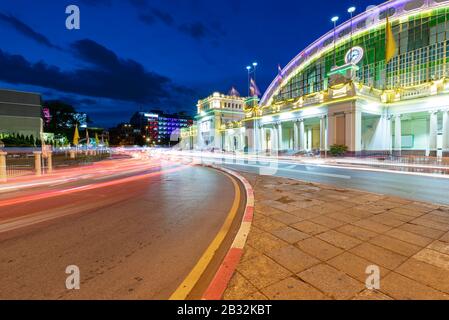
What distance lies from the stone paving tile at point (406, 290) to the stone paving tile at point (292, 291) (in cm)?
87

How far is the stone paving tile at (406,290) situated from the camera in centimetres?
272

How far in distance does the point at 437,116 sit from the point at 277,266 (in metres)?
37.2

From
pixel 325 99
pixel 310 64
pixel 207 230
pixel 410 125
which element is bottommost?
pixel 207 230

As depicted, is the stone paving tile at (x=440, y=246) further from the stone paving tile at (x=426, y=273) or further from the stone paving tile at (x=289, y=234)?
the stone paving tile at (x=289, y=234)

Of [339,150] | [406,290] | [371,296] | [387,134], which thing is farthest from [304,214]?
[387,134]

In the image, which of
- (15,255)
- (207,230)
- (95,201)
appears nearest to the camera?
(15,255)

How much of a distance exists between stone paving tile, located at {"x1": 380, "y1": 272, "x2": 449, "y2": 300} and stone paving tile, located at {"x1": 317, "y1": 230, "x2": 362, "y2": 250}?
103 centimetres

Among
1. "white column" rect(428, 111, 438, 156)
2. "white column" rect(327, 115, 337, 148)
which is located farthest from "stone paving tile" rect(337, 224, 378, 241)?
"white column" rect(428, 111, 438, 156)

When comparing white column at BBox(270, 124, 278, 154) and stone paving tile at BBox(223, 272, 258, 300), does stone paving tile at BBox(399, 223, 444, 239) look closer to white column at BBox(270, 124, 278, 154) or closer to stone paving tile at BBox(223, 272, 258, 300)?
stone paving tile at BBox(223, 272, 258, 300)

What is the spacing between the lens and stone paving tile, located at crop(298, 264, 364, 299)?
9.20ft

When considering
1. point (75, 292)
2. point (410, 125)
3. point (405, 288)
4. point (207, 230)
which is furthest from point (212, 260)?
point (410, 125)
